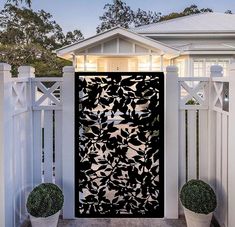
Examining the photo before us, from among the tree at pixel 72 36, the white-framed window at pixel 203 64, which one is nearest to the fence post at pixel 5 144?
the white-framed window at pixel 203 64

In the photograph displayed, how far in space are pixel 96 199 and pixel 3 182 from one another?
50.9 inches

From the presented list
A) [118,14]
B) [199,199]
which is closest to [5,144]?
[199,199]

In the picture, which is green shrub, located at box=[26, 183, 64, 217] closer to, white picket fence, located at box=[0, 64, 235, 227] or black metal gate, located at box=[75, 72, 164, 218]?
white picket fence, located at box=[0, 64, 235, 227]

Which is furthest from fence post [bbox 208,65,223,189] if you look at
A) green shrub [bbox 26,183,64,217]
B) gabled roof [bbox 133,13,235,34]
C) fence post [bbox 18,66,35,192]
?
gabled roof [bbox 133,13,235,34]

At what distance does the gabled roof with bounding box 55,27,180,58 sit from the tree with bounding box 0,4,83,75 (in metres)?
5.71

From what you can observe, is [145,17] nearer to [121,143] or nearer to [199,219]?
[121,143]

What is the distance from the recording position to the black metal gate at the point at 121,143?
3.83m

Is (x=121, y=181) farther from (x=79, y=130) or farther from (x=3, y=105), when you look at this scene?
(x=3, y=105)

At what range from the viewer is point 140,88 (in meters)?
3.84

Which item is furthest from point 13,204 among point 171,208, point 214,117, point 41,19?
point 41,19

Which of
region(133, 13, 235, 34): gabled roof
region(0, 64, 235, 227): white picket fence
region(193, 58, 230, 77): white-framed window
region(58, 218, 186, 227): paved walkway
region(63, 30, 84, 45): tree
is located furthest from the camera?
region(63, 30, 84, 45): tree

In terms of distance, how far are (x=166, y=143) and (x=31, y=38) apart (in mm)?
24875

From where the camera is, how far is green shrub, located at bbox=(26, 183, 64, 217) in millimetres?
3326

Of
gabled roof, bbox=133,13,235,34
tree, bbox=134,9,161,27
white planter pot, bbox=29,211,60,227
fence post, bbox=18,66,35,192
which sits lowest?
white planter pot, bbox=29,211,60,227
